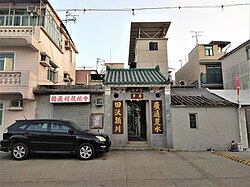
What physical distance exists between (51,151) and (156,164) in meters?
4.17

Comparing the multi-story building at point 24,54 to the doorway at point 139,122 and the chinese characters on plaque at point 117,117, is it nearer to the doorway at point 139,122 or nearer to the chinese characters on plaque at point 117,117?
the chinese characters on plaque at point 117,117

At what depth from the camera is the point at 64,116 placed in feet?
36.6

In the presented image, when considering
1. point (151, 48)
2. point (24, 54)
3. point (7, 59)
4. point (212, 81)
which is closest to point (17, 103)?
point (7, 59)

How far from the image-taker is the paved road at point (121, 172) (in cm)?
523

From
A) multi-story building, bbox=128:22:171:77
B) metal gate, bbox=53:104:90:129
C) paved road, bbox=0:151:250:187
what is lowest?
paved road, bbox=0:151:250:187

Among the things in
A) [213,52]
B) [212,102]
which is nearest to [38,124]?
[212,102]

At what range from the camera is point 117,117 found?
11078 millimetres

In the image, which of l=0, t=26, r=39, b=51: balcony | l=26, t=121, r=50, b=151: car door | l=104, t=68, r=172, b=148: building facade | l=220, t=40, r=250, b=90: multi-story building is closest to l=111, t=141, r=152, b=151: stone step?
l=104, t=68, r=172, b=148: building facade

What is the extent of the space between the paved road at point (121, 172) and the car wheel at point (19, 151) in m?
0.26

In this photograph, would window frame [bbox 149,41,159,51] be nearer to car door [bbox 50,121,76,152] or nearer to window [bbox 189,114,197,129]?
window [bbox 189,114,197,129]

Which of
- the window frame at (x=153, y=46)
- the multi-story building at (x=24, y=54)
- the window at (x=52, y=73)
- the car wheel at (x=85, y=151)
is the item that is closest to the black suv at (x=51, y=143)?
the car wheel at (x=85, y=151)

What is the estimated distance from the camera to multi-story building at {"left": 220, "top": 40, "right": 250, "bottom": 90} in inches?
701

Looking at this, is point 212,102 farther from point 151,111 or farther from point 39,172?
point 39,172

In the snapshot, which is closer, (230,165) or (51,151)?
(230,165)
